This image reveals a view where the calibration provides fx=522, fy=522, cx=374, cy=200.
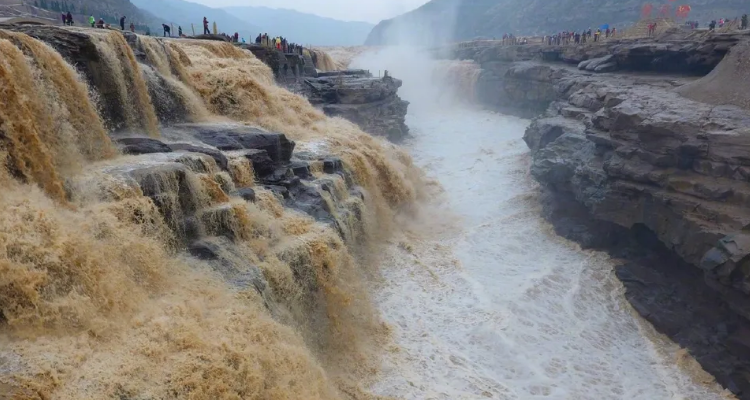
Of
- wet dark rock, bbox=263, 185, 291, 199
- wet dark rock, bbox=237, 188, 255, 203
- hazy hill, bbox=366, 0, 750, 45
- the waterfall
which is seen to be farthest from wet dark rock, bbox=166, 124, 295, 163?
hazy hill, bbox=366, 0, 750, 45

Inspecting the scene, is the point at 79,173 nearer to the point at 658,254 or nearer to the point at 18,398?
the point at 18,398

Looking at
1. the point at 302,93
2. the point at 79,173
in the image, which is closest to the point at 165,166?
the point at 79,173

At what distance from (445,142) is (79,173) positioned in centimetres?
1994

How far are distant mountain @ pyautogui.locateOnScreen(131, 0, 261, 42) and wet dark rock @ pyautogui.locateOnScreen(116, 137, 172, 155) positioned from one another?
129340mm

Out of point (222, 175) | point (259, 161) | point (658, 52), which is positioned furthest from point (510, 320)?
point (658, 52)

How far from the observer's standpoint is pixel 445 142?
2569cm

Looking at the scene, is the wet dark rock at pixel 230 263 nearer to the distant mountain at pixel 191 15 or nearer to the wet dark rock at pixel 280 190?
the wet dark rock at pixel 280 190

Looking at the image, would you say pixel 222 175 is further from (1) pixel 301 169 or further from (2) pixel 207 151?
(1) pixel 301 169

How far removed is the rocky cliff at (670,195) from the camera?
983cm

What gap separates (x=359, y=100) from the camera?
22.0 meters

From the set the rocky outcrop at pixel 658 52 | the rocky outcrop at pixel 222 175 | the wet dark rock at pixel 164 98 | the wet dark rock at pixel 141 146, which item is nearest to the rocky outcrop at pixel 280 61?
the wet dark rock at pixel 164 98

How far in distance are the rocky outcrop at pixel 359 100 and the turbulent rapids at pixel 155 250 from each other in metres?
8.82

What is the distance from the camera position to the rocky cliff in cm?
983

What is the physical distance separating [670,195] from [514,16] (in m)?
77.1
